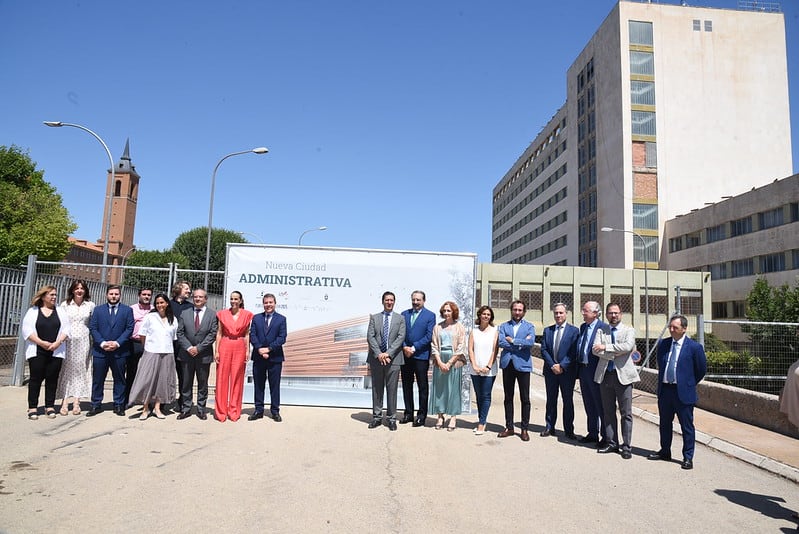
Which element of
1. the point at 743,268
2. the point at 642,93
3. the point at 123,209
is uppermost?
the point at 642,93

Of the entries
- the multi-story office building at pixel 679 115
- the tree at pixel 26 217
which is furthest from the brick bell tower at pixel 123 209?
the multi-story office building at pixel 679 115

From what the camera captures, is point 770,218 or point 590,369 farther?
point 770,218

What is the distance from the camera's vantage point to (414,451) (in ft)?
21.9

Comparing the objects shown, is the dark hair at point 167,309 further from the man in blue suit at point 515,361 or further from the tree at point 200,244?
the tree at point 200,244

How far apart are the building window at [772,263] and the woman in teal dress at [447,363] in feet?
134

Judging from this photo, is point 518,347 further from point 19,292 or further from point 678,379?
point 19,292

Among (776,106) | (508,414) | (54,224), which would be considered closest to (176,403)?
(508,414)

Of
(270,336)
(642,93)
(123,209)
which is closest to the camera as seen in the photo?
(270,336)

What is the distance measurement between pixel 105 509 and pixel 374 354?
14.8 ft

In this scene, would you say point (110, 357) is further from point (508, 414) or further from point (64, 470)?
point (508, 414)

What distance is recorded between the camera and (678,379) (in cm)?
662

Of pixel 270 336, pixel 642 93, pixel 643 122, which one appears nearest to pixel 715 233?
pixel 643 122

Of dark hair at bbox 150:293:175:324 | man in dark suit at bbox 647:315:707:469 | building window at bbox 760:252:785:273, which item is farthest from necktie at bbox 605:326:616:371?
building window at bbox 760:252:785:273

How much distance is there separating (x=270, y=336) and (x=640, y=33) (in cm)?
5952
